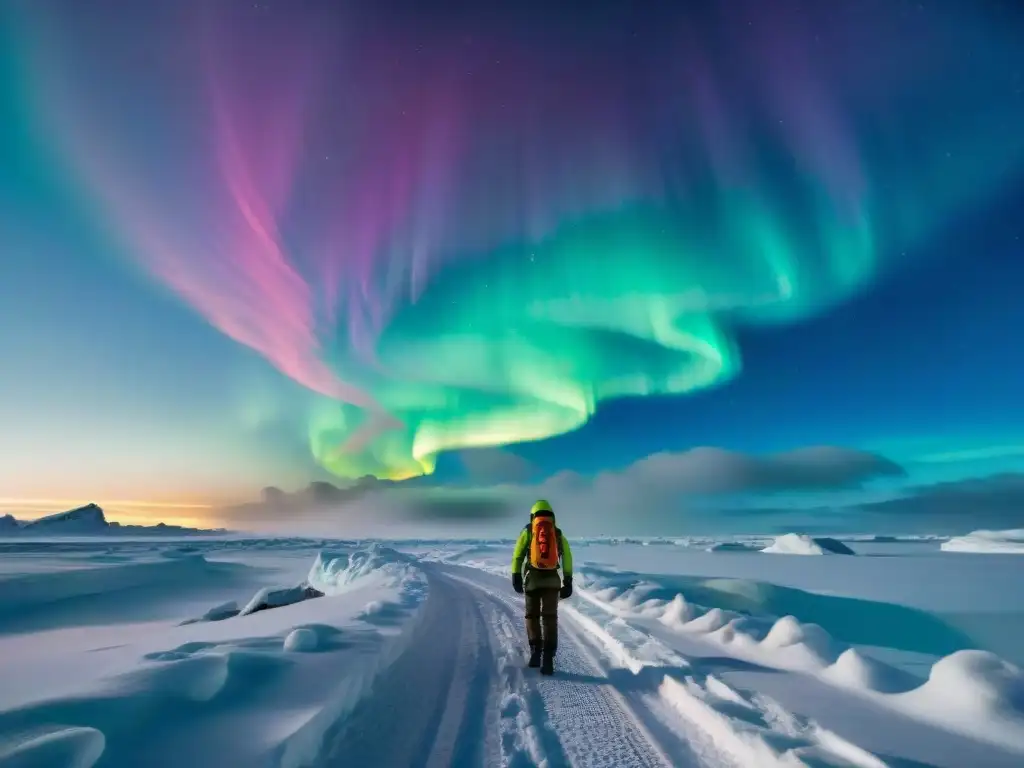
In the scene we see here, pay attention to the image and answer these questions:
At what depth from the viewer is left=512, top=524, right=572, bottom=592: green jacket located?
8.12m

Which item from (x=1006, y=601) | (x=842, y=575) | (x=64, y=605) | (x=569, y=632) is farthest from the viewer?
(x=842, y=575)

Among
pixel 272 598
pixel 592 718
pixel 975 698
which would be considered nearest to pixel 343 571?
pixel 272 598

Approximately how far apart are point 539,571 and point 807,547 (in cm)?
6723

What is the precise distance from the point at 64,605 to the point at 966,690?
33.7 m

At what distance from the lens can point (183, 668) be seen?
542 centimetres

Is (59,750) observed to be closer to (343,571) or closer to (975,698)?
(975,698)

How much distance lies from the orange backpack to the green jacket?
0.07 meters

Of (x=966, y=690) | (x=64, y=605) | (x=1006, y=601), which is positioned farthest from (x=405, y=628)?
(x=64, y=605)

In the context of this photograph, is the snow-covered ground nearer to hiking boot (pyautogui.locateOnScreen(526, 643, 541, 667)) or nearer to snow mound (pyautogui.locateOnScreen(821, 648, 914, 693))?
snow mound (pyautogui.locateOnScreen(821, 648, 914, 693))

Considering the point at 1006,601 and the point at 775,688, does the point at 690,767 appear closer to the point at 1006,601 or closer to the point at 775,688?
the point at 775,688

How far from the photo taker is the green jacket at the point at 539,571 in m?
8.12

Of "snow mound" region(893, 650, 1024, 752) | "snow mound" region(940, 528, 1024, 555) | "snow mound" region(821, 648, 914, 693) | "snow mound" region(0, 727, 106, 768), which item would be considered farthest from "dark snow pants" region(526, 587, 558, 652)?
"snow mound" region(940, 528, 1024, 555)

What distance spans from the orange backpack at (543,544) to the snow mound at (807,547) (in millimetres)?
60034

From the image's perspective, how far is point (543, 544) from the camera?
8.18 metres
